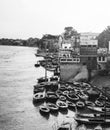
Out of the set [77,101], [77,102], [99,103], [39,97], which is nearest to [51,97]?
[39,97]

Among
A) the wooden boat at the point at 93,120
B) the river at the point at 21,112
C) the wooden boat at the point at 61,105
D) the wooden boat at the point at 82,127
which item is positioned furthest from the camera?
the wooden boat at the point at 61,105

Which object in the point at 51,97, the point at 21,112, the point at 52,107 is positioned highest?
the point at 51,97

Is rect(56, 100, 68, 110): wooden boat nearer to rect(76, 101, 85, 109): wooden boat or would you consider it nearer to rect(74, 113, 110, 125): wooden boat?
rect(76, 101, 85, 109): wooden boat

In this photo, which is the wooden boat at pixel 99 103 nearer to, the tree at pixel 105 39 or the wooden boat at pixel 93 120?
the wooden boat at pixel 93 120

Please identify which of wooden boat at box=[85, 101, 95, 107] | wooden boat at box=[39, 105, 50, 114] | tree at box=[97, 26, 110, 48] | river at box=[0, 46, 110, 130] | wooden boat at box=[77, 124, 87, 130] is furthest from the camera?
Result: tree at box=[97, 26, 110, 48]

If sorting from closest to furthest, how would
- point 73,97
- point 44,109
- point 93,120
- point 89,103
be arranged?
point 93,120 → point 44,109 → point 89,103 → point 73,97

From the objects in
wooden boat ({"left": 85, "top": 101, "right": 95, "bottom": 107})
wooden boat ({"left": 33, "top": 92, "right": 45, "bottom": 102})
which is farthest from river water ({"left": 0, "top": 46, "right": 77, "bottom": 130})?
wooden boat ({"left": 85, "top": 101, "right": 95, "bottom": 107})

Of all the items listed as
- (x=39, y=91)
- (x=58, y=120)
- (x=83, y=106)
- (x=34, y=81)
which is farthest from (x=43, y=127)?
(x=34, y=81)

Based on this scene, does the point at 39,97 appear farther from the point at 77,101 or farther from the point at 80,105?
the point at 80,105

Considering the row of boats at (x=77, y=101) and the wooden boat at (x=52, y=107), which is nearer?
the row of boats at (x=77, y=101)

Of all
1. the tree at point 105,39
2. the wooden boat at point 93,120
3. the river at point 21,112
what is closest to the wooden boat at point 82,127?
the wooden boat at point 93,120

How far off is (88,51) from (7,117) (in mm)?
36536

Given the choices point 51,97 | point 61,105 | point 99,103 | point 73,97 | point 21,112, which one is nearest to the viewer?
point 21,112

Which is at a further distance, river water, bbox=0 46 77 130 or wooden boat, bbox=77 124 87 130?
river water, bbox=0 46 77 130
